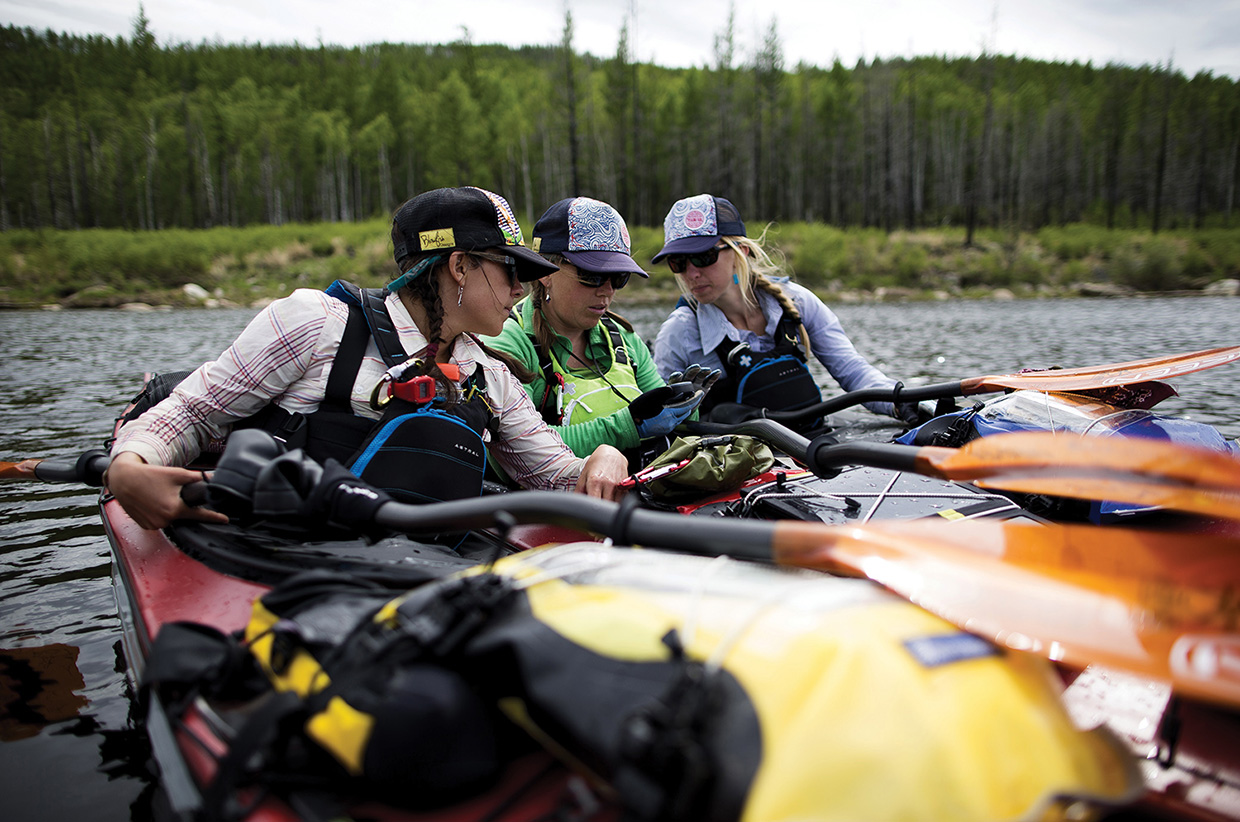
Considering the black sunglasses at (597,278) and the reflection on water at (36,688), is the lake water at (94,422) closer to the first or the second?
the reflection on water at (36,688)

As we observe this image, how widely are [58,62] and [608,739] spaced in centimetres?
10410

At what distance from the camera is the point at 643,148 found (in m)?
53.2

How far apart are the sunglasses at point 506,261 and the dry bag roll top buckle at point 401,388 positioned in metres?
0.46

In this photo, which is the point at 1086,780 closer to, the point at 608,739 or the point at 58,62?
the point at 608,739

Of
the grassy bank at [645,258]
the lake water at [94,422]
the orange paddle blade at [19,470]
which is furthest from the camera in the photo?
the grassy bank at [645,258]

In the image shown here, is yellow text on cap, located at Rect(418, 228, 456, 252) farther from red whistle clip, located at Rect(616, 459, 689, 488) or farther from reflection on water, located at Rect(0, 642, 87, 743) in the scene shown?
reflection on water, located at Rect(0, 642, 87, 743)

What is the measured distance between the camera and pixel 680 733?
3.38ft

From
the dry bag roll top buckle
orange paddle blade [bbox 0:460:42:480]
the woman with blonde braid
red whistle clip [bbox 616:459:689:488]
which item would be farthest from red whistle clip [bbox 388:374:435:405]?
orange paddle blade [bbox 0:460:42:480]

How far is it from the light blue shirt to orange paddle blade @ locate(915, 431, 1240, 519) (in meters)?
2.79

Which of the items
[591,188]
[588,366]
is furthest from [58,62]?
[588,366]

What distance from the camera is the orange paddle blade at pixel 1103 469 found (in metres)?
1.53

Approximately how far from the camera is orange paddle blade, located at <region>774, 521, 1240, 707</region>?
3.78 feet

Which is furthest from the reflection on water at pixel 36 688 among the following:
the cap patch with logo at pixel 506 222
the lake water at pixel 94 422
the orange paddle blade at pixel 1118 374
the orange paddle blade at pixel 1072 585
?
the orange paddle blade at pixel 1118 374

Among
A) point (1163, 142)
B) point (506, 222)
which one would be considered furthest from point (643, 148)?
point (506, 222)
